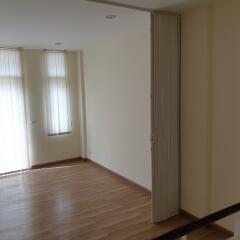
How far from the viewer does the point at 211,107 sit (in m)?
3.11

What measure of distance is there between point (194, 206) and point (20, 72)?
4156 mm

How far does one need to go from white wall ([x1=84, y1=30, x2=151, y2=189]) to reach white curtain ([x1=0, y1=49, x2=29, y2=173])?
1404 mm

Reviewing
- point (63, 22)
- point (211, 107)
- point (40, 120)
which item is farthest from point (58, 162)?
point (211, 107)

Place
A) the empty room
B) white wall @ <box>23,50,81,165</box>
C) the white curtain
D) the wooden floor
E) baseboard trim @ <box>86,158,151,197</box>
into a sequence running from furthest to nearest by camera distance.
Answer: white wall @ <box>23,50,81,165</box> → the white curtain → baseboard trim @ <box>86,158,151,197</box> → the wooden floor → the empty room

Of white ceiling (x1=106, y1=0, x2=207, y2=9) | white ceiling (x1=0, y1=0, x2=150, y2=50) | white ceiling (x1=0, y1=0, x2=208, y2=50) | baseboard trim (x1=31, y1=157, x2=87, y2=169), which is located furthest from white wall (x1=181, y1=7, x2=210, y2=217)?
baseboard trim (x1=31, y1=157, x2=87, y2=169)

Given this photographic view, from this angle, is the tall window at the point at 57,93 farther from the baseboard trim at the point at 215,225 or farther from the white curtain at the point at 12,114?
the baseboard trim at the point at 215,225

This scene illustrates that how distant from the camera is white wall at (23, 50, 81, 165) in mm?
5660

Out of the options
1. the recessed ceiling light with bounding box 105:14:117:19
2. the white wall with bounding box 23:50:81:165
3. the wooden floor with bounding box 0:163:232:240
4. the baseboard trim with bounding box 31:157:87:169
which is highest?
the recessed ceiling light with bounding box 105:14:117:19

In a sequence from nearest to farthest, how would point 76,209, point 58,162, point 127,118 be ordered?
point 76,209
point 127,118
point 58,162

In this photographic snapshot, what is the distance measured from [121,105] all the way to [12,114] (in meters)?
2.29

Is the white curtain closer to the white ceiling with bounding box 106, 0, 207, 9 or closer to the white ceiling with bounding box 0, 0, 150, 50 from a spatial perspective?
the white ceiling with bounding box 0, 0, 150, 50

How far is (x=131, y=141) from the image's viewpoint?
468 centimetres

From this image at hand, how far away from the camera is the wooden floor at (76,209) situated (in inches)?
127

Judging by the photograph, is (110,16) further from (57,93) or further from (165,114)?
(57,93)
